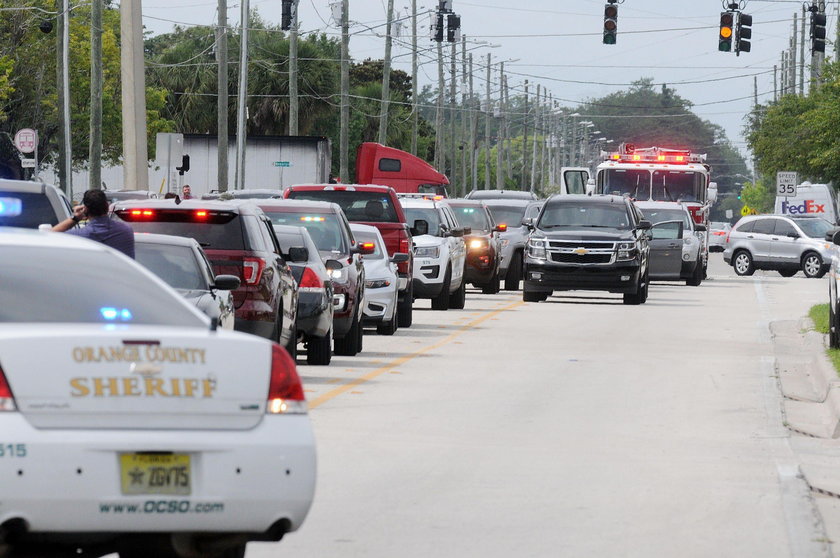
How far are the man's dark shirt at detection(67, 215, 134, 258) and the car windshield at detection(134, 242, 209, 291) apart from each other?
0.51m

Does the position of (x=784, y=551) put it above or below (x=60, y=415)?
below

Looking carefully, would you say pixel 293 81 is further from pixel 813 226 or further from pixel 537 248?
A: pixel 537 248

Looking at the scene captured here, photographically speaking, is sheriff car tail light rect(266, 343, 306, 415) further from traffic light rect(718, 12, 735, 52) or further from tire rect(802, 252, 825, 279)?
tire rect(802, 252, 825, 279)

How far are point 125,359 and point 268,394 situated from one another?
1.97 feet

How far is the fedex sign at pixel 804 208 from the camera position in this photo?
70550 millimetres

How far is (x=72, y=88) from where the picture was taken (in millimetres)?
71875

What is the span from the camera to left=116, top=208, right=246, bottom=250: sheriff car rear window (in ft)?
53.9

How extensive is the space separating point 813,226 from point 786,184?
1291 cm

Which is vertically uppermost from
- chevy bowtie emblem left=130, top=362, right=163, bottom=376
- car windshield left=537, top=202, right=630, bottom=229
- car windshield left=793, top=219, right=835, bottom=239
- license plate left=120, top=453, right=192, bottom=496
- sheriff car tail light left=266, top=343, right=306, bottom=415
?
chevy bowtie emblem left=130, top=362, right=163, bottom=376

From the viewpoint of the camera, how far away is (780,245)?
51375 millimetres

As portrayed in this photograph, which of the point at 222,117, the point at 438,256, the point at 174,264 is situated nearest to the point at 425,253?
the point at 438,256

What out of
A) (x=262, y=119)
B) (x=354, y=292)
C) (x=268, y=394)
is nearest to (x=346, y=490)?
(x=268, y=394)

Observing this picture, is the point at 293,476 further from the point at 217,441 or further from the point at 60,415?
the point at 60,415

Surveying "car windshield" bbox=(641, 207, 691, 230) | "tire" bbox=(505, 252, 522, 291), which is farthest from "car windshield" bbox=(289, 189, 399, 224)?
"car windshield" bbox=(641, 207, 691, 230)
